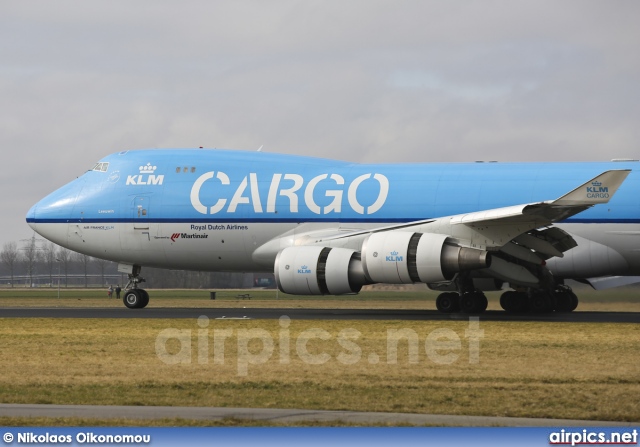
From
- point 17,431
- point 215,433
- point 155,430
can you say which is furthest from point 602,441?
point 17,431

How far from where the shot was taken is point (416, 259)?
85.7 feet

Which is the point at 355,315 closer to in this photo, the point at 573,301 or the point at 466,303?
the point at 466,303

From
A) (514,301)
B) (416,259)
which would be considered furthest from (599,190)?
(514,301)

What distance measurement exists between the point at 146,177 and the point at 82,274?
A: 310ft

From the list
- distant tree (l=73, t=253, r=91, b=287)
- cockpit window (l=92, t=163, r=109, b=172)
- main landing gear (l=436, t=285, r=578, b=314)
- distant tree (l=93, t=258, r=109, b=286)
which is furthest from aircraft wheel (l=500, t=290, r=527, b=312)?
distant tree (l=73, t=253, r=91, b=287)

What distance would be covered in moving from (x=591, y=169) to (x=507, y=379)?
16.2 m

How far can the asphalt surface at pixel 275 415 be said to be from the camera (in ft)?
36.0

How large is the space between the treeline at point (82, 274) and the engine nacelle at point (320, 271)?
48.9m

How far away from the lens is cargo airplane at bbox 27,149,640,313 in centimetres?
2655

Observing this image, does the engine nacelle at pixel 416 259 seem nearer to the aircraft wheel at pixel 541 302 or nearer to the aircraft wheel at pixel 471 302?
the aircraft wheel at pixel 471 302

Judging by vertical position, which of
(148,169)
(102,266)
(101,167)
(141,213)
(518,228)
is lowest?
(518,228)

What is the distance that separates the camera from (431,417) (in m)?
11.3

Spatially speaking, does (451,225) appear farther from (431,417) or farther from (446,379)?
(431,417)

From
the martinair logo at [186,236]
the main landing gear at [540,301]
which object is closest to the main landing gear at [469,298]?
the main landing gear at [540,301]
